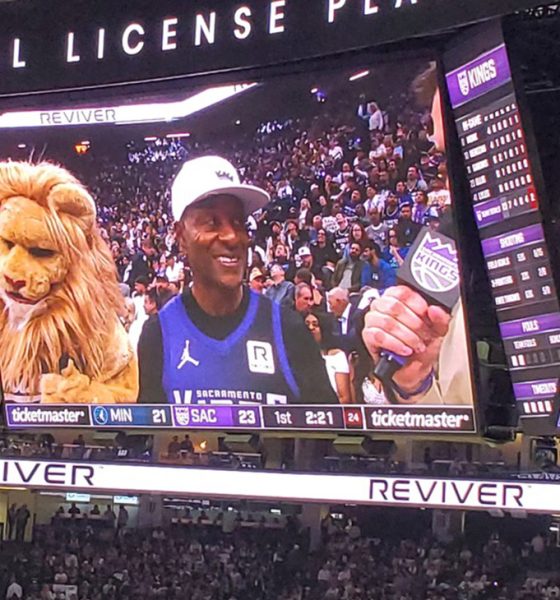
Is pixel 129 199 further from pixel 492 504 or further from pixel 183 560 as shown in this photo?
pixel 183 560

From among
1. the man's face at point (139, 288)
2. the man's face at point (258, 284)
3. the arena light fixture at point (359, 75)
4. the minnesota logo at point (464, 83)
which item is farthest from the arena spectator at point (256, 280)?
the minnesota logo at point (464, 83)

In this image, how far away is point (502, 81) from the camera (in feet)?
16.0

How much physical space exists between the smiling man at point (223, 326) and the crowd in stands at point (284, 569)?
238cm

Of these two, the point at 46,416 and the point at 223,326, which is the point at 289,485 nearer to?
the point at 223,326

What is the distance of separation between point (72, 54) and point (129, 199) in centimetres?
73

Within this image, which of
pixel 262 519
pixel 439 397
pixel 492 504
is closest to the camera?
Result: pixel 492 504

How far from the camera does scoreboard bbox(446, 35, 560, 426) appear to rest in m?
4.90

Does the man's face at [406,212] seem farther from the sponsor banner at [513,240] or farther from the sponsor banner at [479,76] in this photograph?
the sponsor banner at [479,76]

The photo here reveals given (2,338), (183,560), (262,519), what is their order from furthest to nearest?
(262,519), (183,560), (2,338)

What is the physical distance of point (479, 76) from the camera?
16.3 feet

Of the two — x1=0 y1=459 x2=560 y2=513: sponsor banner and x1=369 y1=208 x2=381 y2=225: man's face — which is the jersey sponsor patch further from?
x1=369 y1=208 x2=381 y2=225: man's face

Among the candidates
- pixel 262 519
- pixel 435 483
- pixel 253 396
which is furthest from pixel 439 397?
pixel 262 519

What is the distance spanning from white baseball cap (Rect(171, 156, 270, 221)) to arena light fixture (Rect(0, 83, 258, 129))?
0.25 m

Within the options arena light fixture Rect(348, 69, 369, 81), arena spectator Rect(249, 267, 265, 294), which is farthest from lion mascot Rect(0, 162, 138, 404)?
arena light fixture Rect(348, 69, 369, 81)
